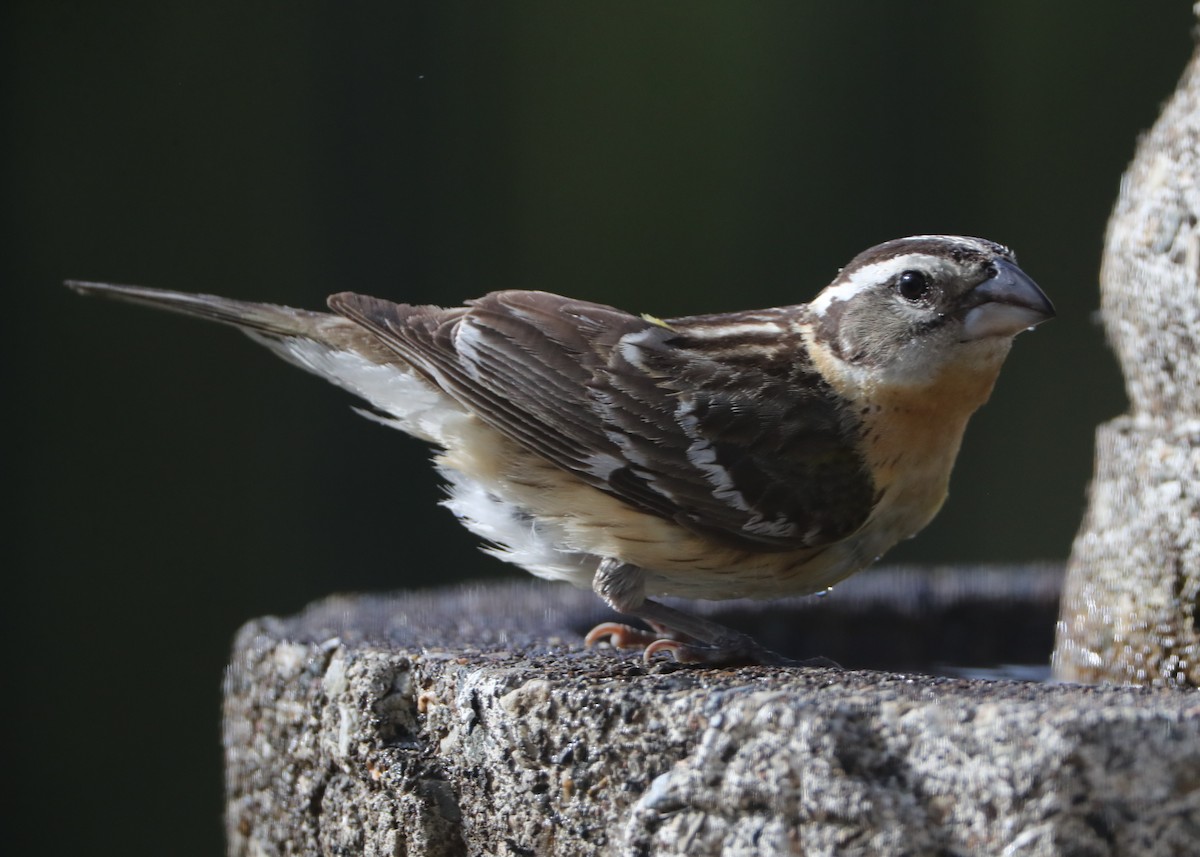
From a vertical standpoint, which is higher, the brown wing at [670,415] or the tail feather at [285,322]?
the tail feather at [285,322]

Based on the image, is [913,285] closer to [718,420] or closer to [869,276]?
[869,276]

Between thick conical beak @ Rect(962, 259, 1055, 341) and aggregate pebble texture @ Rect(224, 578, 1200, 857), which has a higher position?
thick conical beak @ Rect(962, 259, 1055, 341)

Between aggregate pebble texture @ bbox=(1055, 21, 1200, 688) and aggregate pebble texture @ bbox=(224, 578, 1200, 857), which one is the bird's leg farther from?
aggregate pebble texture @ bbox=(1055, 21, 1200, 688)

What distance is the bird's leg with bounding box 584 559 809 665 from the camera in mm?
2512

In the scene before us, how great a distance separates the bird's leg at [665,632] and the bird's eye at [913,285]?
0.71 metres

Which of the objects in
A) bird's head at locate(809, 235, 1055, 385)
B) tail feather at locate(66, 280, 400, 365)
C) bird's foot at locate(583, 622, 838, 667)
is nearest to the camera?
bird's foot at locate(583, 622, 838, 667)

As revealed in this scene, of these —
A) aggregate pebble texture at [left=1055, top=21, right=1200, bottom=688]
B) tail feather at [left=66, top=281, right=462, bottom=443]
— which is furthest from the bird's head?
tail feather at [left=66, top=281, right=462, bottom=443]

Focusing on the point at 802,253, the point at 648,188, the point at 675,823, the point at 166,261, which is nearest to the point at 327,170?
the point at 166,261

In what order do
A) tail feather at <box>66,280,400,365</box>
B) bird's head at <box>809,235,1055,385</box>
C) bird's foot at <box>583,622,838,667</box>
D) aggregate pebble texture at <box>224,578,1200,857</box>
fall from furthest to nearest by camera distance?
tail feather at <box>66,280,400,365</box>
bird's head at <box>809,235,1055,385</box>
bird's foot at <box>583,622,838,667</box>
aggregate pebble texture at <box>224,578,1200,857</box>

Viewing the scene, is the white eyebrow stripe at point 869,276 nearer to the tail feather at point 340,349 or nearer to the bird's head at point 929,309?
the bird's head at point 929,309

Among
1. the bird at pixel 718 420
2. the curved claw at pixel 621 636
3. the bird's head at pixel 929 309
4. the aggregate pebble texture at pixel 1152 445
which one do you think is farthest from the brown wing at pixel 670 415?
the aggregate pebble texture at pixel 1152 445

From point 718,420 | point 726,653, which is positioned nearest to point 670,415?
point 718,420

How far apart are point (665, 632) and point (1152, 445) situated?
1.02 metres

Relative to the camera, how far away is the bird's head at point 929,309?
8.48 ft
